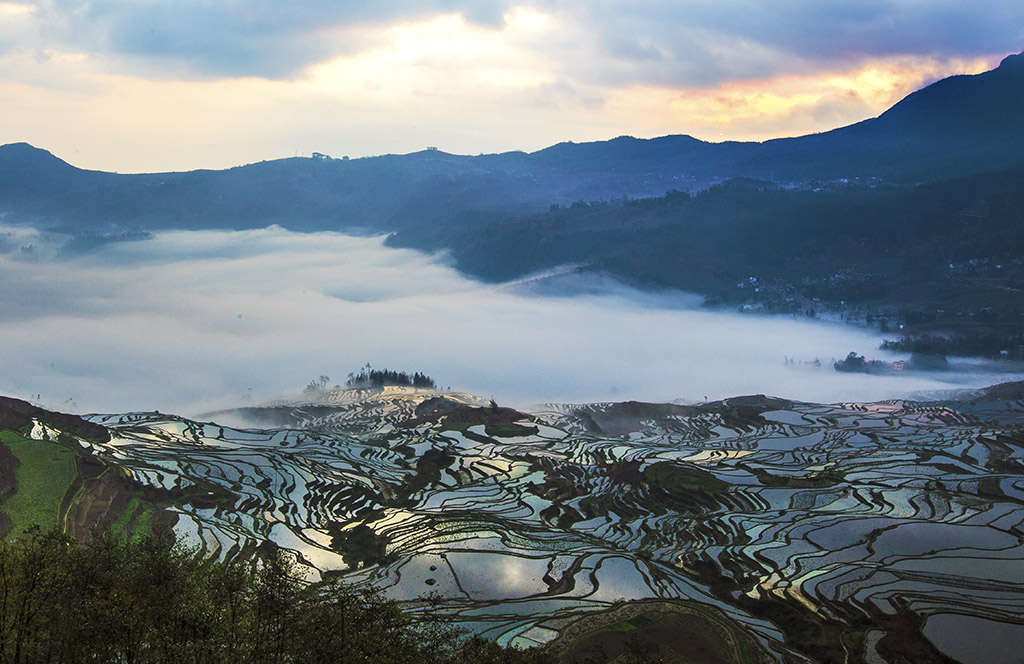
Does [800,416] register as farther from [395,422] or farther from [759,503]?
[395,422]

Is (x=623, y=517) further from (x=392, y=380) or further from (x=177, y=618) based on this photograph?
(x=392, y=380)

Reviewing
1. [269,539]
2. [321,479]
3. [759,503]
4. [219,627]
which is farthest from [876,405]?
[219,627]

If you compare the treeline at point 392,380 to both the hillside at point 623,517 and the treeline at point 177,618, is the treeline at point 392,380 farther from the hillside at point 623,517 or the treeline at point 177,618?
the treeline at point 177,618

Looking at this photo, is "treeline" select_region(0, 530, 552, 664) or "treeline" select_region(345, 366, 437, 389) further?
"treeline" select_region(345, 366, 437, 389)

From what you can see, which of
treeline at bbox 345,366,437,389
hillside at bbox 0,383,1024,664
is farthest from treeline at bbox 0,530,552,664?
treeline at bbox 345,366,437,389

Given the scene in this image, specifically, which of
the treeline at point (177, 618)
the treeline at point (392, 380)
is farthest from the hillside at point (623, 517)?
the treeline at point (392, 380)

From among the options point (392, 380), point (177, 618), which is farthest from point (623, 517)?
point (392, 380)

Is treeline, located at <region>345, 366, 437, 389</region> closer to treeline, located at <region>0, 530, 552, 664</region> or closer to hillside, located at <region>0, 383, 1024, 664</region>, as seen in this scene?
hillside, located at <region>0, 383, 1024, 664</region>
